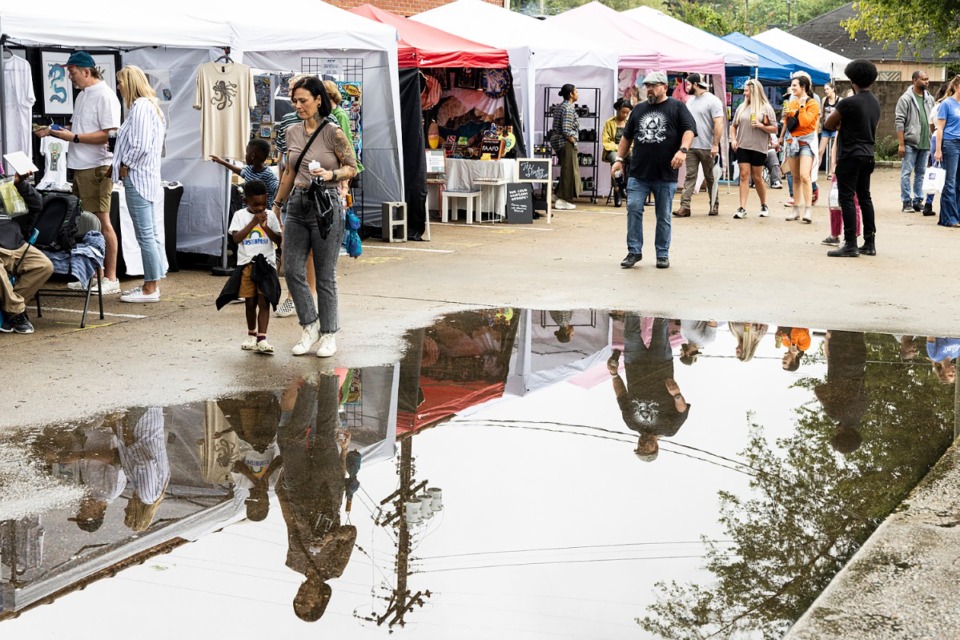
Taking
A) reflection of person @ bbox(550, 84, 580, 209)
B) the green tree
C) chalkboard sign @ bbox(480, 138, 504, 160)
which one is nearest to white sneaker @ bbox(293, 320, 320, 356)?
chalkboard sign @ bbox(480, 138, 504, 160)

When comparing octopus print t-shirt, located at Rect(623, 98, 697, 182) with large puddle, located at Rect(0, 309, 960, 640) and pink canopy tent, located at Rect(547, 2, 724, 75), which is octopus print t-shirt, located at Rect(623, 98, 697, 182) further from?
pink canopy tent, located at Rect(547, 2, 724, 75)

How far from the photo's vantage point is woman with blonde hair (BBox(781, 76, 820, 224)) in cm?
1623

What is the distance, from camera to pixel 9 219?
883 centimetres

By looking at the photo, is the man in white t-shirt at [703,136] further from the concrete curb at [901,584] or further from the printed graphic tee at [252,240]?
the concrete curb at [901,584]

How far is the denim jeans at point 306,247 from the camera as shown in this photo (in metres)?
7.86

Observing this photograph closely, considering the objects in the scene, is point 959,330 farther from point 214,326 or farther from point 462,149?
point 462,149

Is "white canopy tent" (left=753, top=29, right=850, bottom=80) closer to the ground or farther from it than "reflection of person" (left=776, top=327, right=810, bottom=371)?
farther from it

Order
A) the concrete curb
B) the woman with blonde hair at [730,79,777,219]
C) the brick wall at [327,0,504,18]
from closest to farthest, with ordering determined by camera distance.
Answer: the concrete curb
the woman with blonde hair at [730,79,777,219]
the brick wall at [327,0,504,18]

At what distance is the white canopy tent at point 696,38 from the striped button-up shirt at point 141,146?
1442 centimetres

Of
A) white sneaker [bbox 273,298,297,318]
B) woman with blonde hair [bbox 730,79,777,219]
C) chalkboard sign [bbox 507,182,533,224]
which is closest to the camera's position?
white sneaker [bbox 273,298,297,318]

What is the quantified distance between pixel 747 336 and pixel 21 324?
5418 mm

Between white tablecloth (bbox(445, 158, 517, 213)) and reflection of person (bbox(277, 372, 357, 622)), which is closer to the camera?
reflection of person (bbox(277, 372, 357, 622))

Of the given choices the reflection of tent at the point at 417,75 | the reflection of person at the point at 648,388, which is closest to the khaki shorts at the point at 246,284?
the reflection of person at the point at 648,388

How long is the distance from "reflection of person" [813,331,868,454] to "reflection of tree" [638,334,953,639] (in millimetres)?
60
